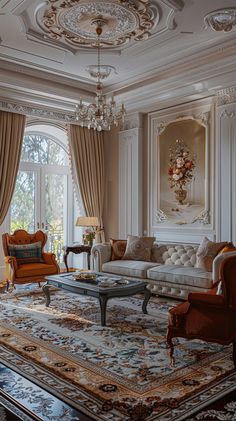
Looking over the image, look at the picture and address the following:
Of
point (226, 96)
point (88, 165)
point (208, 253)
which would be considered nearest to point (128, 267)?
point (208, 253)

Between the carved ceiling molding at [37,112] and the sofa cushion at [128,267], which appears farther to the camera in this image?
the carved ceiling molding at [37,112]

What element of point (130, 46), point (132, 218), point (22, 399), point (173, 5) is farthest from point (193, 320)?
point (132, 218)

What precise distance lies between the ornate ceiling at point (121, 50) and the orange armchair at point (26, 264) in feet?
7.92

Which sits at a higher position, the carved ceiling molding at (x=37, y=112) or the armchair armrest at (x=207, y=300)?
the carved ceiling molding at (x=37, y=112)

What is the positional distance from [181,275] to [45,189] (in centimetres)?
402

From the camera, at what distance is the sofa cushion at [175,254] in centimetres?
591

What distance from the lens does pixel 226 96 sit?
6117 millimetres

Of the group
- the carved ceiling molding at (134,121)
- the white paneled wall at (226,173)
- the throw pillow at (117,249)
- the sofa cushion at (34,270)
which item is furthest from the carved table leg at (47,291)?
→ the carved ceiling molding at (134,121)

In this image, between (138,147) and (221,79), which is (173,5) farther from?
(138,147)

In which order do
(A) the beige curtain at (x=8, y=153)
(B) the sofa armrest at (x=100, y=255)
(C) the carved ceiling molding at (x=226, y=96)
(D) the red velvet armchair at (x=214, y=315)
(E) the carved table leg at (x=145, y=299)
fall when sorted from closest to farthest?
1. (D) the red velvet armchair at (x=214, y=315)
2. (E) the carved table leg at (x=145, y=299)
3. (C) the carved ceiling molding at (x=226, y=96)
4. (B) the sofa armrest at (x=100, y=255)
5. (A) the beige curtain at (x=8, y=153)

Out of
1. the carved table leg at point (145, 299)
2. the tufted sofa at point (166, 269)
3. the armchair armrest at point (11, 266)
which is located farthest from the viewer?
the armchair armrest at point (11, 266)

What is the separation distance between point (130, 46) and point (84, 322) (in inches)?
144

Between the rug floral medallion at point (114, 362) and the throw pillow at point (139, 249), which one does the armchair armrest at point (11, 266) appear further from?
the throw pillow at point (139, 249)

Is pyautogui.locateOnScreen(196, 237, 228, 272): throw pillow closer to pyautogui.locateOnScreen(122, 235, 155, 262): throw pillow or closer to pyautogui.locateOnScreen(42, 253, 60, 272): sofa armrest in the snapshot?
pyautogui.locateOnScreen(122, 235, 155, 262): throw pillow
